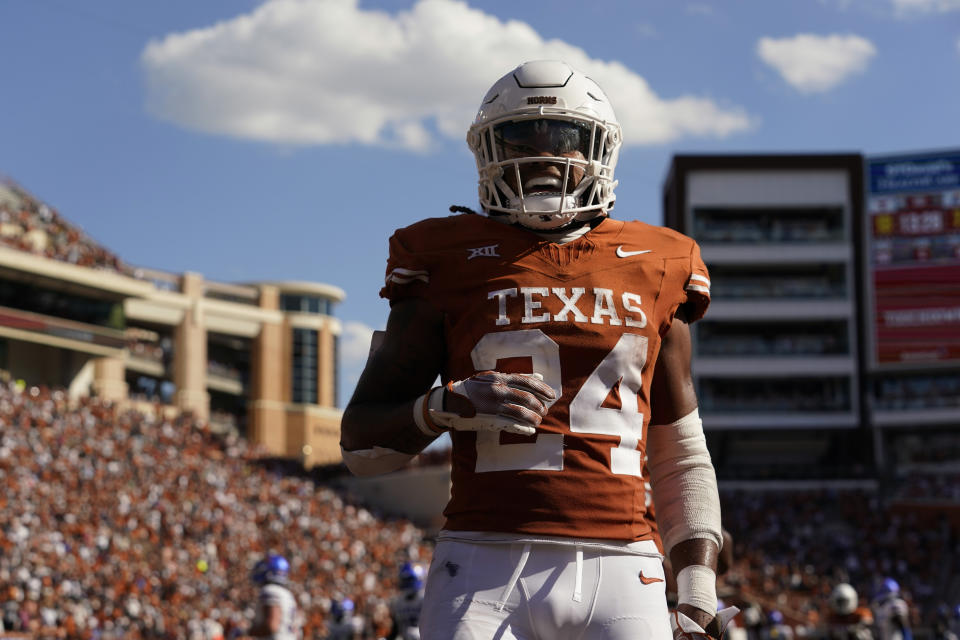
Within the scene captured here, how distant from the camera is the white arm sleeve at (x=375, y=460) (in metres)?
3.09

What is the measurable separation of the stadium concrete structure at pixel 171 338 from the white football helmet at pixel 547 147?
3786 cm

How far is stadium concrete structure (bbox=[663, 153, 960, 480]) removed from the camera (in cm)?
4662

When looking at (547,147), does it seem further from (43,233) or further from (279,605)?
(43,233)

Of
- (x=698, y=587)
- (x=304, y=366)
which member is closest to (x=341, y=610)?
(x=698, y=587)

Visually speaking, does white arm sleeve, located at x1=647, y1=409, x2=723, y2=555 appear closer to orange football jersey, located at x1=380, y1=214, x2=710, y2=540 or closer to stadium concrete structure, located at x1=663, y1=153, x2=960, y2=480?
orange football jersey, located at x1=380, y1=214, x2=710, y2=540

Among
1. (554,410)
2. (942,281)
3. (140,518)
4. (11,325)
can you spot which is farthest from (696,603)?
(942,281)

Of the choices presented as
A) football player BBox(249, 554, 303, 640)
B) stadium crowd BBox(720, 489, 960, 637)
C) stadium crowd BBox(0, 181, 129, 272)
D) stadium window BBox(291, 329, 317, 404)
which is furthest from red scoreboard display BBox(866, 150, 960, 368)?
football player BBox(249, 554, 303, 640)

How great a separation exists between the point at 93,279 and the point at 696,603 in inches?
1622

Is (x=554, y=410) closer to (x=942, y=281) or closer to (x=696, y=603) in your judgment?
(x=696, y=603)

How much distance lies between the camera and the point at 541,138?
319 centimetres

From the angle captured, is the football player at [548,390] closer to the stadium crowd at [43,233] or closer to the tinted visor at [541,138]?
the tinted visor at [541,138]

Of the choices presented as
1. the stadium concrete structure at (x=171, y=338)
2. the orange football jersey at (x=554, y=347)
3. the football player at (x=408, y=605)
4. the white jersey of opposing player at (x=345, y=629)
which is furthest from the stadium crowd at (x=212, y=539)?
the orange football jersey at (x=554, y=347)

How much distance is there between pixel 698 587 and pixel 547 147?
45.6 inches

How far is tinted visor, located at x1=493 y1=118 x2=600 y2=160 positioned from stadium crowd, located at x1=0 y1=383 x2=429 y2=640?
412 inches
